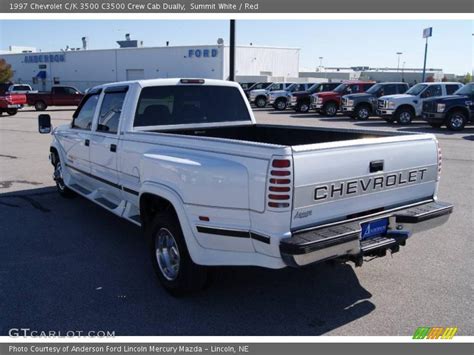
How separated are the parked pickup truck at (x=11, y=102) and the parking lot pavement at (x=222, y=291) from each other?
23759mm

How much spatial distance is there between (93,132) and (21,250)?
5.58ft

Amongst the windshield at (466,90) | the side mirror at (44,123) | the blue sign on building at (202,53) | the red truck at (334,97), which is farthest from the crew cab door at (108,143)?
the blue sign on building at (202,53)

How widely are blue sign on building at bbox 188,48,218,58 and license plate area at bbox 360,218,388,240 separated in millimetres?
46226

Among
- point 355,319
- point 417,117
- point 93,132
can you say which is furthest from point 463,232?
point 417,117

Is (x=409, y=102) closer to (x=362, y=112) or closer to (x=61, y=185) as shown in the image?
(x=362, y=112)

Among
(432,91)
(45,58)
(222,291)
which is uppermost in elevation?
(45,58)

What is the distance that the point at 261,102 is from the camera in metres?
33.2

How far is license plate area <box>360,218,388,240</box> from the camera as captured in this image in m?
3.69

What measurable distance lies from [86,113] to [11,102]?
78.3 ft

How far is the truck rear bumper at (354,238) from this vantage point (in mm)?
3174

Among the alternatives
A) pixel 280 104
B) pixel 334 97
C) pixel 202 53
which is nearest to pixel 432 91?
pixel 334 97

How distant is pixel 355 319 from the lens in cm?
373

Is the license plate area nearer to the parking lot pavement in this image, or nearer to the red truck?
Result: the parking lot pavement

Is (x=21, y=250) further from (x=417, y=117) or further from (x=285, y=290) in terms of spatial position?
(x=417, y=117)
